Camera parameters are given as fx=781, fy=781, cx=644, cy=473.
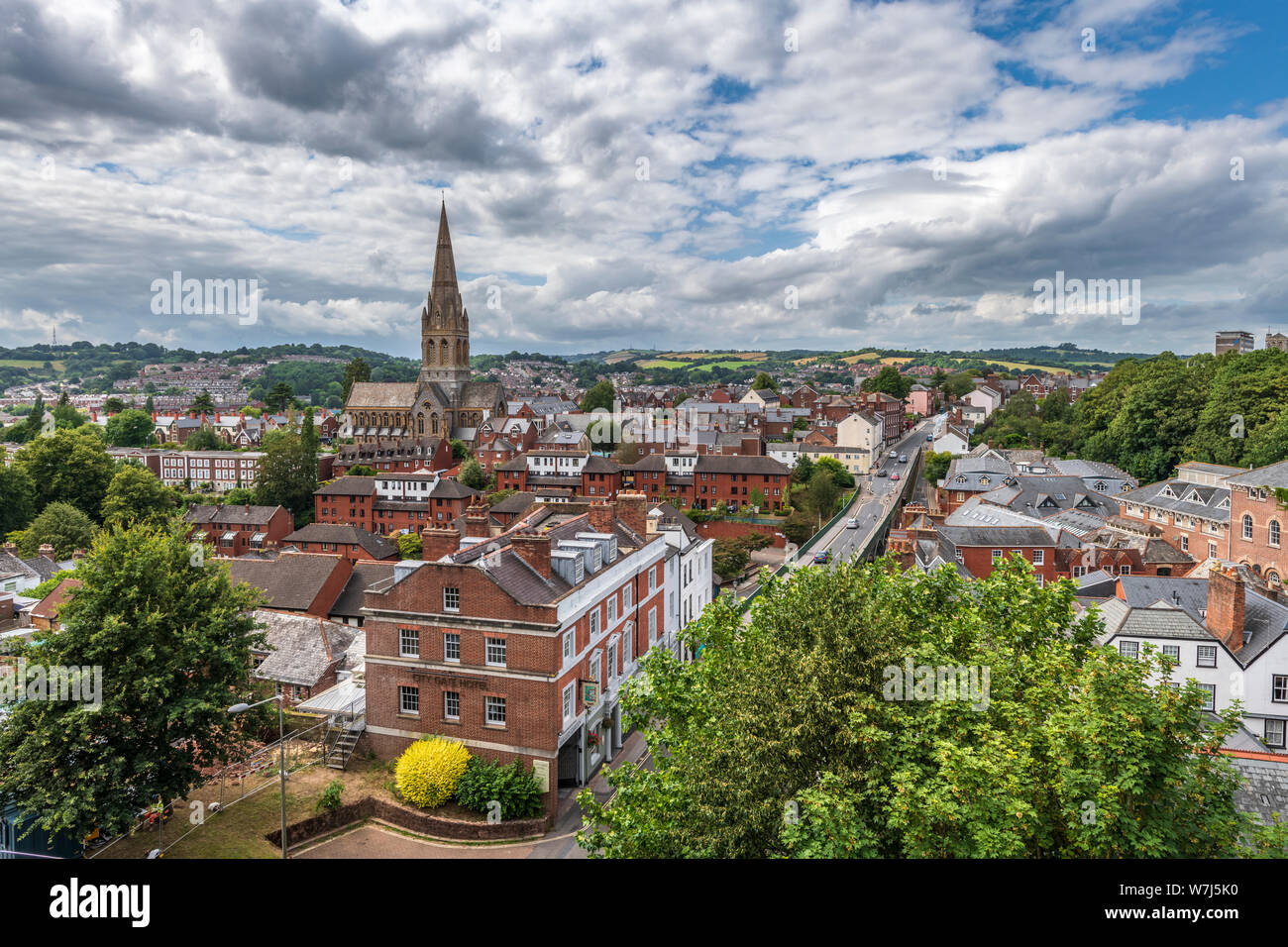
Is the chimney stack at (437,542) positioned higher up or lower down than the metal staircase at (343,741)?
higher up

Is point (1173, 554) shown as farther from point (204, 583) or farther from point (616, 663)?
point (204, 583)

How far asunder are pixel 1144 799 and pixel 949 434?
111 meters

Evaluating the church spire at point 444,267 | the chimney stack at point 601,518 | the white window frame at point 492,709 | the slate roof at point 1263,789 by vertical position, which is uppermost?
the church spire at point 444,267

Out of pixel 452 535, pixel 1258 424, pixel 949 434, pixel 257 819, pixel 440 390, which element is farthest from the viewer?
pixel 440 390

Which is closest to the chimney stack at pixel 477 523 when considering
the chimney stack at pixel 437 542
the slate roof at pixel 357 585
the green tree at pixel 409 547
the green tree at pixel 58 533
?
the slate roof at pixel 357 585

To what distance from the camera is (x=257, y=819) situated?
80.2ft

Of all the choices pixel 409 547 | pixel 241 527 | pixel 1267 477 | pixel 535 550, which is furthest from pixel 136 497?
pixel 1267 477

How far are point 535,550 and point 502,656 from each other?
398 centimetres

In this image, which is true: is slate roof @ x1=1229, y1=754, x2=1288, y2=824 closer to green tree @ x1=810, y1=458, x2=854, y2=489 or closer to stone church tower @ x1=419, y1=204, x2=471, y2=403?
green tree @ x1=810, y1=458, x2=854, y2=489

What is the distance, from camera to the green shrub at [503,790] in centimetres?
2552

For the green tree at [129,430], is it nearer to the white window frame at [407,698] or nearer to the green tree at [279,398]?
the green tree at [279,398]

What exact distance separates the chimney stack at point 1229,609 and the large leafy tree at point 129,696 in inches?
1499

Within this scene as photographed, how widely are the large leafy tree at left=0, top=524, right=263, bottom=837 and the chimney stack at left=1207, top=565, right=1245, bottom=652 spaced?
38.1 metres
